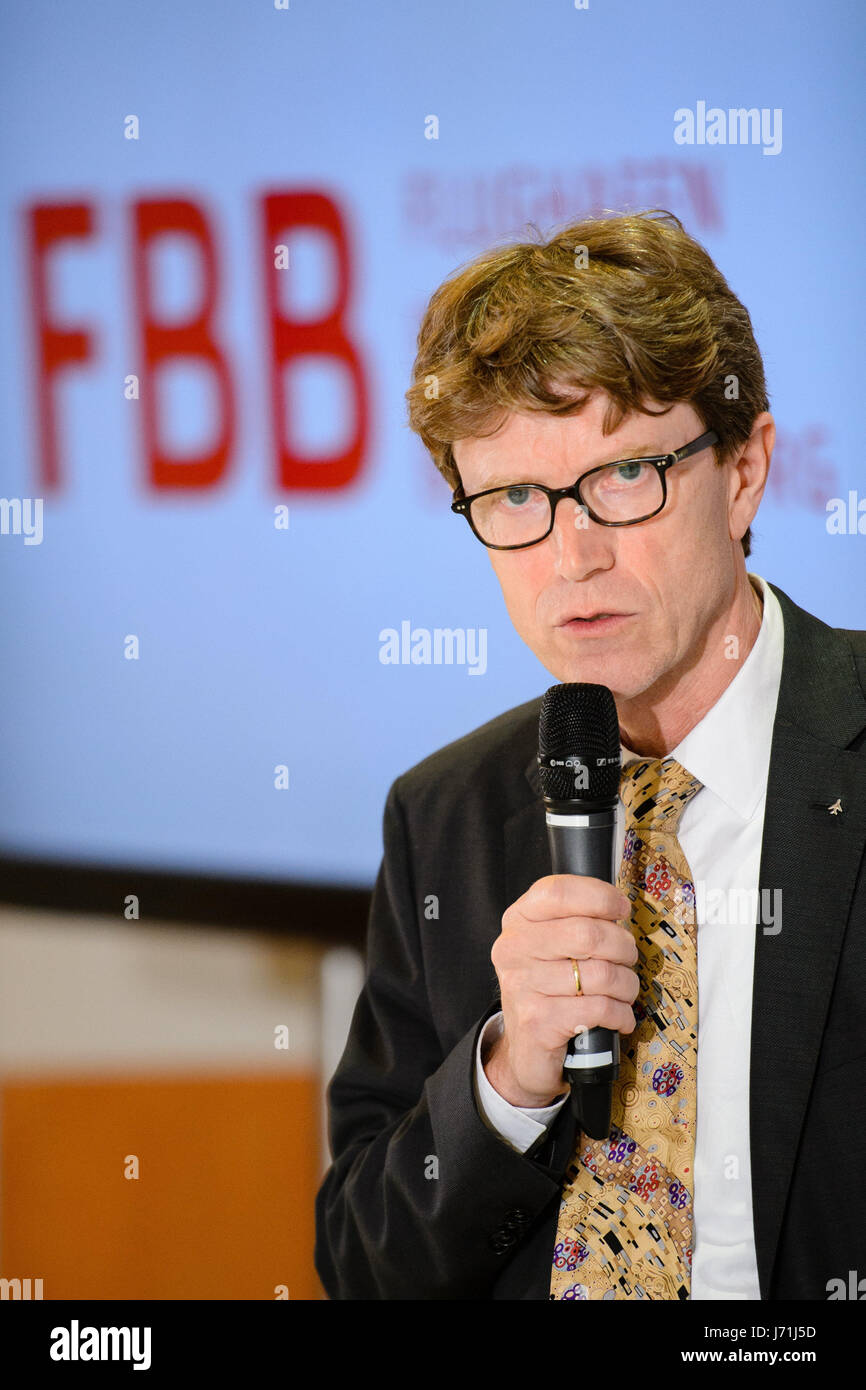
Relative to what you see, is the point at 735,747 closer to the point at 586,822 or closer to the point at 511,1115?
the point at 586,822

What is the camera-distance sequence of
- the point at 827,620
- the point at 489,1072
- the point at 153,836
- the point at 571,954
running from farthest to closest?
the point at 153,836 → the point at 827,620 → the point at 489,1072 → the point at 571,954

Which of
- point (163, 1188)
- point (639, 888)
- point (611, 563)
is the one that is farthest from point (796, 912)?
point (163, 1188)

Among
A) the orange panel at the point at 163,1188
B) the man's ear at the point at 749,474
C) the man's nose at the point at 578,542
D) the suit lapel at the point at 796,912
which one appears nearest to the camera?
the suit lapel at the point at 796,912

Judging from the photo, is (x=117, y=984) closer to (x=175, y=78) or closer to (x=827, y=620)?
(x=827, y=620)

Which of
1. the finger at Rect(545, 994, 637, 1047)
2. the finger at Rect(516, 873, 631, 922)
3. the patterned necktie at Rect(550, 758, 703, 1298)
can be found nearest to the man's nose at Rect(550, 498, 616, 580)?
the patterned necktie at Rect(550, 758, 703, 1298)

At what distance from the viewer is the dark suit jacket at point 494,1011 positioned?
1.57 m

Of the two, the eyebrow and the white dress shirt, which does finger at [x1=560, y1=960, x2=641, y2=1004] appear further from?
the eyebrow

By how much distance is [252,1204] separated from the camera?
2398 millimetres

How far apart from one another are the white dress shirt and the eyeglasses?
278 mm

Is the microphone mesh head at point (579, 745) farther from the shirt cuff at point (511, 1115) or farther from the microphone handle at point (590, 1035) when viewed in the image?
the shirt cuff at point (511, 1115)

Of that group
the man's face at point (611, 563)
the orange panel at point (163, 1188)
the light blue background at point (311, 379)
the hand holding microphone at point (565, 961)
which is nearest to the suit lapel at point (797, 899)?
the man's face at point (611, 563)
